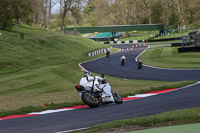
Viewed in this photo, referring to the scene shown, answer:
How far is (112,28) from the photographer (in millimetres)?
99438

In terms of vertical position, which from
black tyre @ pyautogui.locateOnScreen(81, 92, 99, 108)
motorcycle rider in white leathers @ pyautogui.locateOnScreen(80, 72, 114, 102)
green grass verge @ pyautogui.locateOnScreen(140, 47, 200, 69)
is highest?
motorcycle rider in white leathers @ pyautogui.locateOnScreen(80, 72, 114, 102)

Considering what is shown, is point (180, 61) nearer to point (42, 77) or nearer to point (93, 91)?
point (42, 77)

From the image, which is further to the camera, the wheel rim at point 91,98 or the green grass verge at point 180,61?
the green grass verge at point 180,61

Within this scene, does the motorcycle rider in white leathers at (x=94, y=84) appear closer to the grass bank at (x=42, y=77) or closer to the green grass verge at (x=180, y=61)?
the grass bank at (x=42, y=77)

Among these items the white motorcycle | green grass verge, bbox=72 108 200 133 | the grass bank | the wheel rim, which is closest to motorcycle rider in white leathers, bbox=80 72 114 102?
the white motorcycle

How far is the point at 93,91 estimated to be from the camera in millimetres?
13375

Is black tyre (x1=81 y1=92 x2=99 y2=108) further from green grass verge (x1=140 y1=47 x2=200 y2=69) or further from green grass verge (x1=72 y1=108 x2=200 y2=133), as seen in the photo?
green grass verge (x1=140 y1=47 x2=200 y2=69)

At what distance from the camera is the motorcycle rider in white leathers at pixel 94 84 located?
13.1 m

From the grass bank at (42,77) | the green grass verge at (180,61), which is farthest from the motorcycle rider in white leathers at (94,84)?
the green grass verge at (180,61)

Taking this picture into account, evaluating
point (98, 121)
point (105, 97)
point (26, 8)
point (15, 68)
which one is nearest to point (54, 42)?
point (26, 8)

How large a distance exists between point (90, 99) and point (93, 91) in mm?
479

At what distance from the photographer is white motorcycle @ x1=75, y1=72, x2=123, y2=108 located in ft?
42.5

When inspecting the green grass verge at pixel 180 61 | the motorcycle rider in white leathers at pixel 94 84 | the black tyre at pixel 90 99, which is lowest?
the green grass verge at pixel 180 61

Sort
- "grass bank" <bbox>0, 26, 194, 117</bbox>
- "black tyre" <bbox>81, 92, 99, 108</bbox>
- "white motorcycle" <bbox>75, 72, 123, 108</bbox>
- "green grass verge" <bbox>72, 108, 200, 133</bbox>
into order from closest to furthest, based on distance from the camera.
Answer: "green grass verge" <bbox>72, 108, 200, 133</bbox>, "black tyre" <bbox>81, 92, 99, 108</bbox>, "white motorcycle" <bbox>75, 72, 123, 108</bbox>, "grass bank" <bbox>0, 26, 194, 117</bbox>
